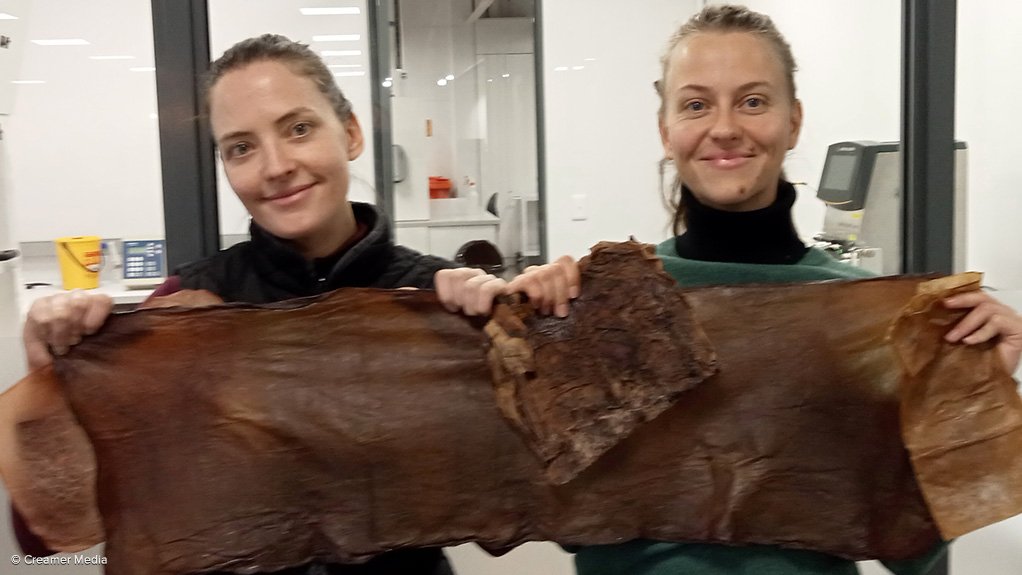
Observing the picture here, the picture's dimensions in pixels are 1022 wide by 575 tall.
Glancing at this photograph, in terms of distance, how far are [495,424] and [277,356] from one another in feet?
0.87

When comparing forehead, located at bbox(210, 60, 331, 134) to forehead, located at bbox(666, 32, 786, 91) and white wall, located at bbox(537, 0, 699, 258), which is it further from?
white wall, located at bbox(537, 0, 699, 258)

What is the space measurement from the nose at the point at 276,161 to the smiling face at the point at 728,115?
1.60 ft

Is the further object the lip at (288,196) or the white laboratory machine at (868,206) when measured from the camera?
the white laboratory machine at (868,206)

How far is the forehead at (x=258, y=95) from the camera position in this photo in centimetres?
110

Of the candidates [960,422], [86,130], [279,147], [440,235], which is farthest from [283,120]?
[86,130]

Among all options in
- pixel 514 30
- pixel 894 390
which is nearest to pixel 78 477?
pixel 894 390

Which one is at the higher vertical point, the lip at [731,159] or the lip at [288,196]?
the lip at [731,159]

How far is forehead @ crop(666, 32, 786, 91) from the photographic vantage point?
3.73 ft

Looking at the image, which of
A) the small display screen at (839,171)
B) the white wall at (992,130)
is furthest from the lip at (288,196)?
the white wall at (992,130)

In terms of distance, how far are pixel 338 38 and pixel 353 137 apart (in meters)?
1.96

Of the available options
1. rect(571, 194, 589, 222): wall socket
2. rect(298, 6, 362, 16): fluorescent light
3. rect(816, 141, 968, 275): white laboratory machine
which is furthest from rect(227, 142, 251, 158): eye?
rect(571, 194, 589, 222): wall socket

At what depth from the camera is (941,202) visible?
1.61 m

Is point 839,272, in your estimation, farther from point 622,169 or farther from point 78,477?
point 622,169

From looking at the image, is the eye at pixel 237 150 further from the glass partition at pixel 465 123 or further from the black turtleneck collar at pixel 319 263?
the glass partition at pixel 465 123
